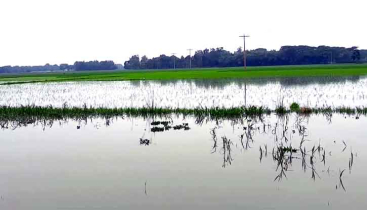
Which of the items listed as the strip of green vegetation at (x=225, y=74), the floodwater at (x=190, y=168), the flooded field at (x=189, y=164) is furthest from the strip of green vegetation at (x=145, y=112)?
the strip of green vegetation at (x=225, y=74)

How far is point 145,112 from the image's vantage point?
17.8 metres

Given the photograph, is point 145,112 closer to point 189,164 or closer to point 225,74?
point 189,164

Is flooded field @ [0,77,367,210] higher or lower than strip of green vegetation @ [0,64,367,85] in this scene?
lower

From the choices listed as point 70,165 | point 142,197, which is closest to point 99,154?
point 70,165

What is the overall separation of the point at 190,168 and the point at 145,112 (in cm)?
946

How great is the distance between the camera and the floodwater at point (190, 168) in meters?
6.71

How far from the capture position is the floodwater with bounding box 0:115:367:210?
671 cm

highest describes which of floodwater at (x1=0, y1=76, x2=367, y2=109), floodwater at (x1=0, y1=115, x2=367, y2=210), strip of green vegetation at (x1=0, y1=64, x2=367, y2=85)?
strip of green vegetation at (x1=0, y1=64, x2=367, y2=85)

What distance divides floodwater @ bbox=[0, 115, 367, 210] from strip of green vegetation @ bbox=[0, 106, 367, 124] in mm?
2050

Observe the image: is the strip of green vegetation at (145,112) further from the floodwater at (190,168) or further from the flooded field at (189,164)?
the floodwater at (190,168)

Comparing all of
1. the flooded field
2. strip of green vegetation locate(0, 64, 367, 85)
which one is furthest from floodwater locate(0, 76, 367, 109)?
strip of green vegetation locate(0, 64, 367, 85)

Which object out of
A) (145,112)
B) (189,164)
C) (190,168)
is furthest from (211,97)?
(190,168)

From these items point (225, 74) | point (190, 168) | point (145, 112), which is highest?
point (225, 74)

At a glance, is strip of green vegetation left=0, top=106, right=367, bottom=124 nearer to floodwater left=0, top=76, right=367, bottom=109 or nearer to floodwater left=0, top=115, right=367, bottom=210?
floodwater left=0, top=76, right=367, bottom=109
